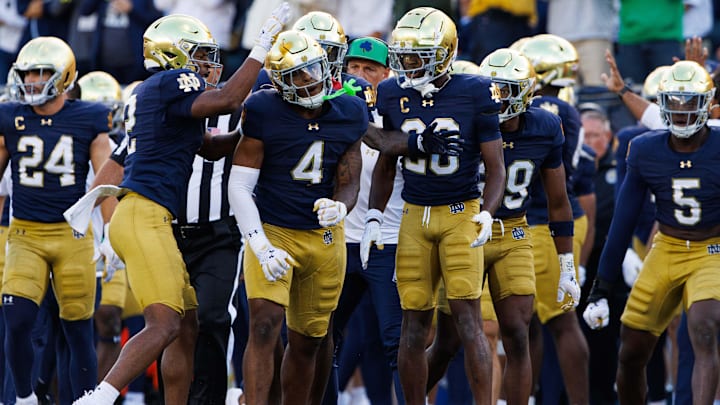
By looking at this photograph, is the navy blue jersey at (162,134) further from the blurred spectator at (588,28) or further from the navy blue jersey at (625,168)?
the blurred spectator at (588,28)

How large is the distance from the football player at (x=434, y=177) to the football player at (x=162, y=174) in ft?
2.40

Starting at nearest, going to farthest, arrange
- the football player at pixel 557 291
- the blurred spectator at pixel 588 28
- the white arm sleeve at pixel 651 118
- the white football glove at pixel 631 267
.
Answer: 1. the football player at pixel 557 291
2. the white arm sleeve at pixel 651 118
3. the white football glove at pixel 631 267
4. the blurred spectator at pixel 588 28

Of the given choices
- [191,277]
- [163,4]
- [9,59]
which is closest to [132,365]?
[191,277]

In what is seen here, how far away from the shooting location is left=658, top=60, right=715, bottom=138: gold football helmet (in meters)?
7.38

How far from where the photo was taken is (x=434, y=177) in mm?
7062

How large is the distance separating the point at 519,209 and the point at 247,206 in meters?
1.70

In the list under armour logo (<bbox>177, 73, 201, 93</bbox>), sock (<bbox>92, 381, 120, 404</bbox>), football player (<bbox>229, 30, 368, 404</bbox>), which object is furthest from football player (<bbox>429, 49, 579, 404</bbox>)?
sock (<bbox>92, 381, 120, 404</bbox>)

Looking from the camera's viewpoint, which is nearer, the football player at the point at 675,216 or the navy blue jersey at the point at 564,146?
the football player at the point at 675,216

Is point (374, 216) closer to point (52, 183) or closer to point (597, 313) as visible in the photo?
point (597, 313)

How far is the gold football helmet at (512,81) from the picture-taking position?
7.45 m

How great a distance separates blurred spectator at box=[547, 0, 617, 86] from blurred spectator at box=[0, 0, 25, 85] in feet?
16.2

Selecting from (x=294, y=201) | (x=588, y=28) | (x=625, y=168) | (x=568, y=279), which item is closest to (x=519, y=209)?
(x=568, y=279)

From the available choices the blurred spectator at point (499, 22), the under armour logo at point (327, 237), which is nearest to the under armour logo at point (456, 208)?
the under armour logo at point (327, 237)

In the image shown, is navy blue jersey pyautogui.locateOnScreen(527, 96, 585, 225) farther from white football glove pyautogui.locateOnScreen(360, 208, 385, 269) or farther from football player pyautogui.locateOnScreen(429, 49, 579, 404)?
white football glove pyautogui.locateOnScreen(360, 208, 385, 269)
